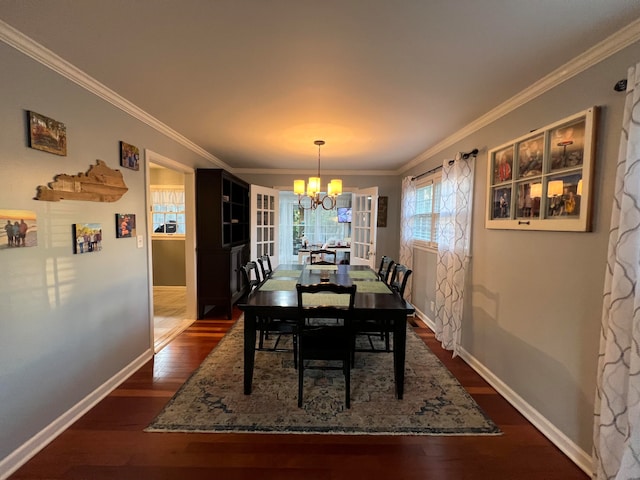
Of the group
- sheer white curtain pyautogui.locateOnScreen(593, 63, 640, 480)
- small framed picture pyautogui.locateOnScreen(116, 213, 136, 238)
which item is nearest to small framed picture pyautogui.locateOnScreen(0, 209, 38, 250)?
small framed picture pyautogui.locateOnScreen(116, 213, 136, 238)

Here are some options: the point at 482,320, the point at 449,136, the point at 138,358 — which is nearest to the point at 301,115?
the point at 449,136

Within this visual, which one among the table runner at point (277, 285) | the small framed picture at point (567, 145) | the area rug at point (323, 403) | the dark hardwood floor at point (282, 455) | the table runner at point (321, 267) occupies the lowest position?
the dark hardwood floor at point (282, 455)

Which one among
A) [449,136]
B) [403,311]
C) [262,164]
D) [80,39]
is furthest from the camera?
[262,164]

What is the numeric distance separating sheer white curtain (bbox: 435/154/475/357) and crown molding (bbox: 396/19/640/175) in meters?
0.37

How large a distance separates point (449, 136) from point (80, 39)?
3.25 m

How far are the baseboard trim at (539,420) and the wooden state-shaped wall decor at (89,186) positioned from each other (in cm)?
351

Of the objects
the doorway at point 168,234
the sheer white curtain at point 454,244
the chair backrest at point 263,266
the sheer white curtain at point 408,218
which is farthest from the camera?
the doorway at point 168,234

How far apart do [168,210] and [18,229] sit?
3832 mm

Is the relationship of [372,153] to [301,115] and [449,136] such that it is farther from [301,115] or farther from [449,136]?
[301,115]

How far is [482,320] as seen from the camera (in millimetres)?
2625

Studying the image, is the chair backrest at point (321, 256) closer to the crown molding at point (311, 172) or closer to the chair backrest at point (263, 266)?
the chair backrest at point (263, 266)

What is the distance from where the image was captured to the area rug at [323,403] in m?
1.91

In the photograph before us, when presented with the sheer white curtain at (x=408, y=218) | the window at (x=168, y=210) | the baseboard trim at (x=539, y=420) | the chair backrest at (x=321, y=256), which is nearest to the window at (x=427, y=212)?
the sheer white curtain at (x=408, y=218)

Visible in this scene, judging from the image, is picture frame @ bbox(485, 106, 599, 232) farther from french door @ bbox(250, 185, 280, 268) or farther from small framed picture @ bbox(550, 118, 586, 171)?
french door @ bbox(250, 185, 280, 268)
